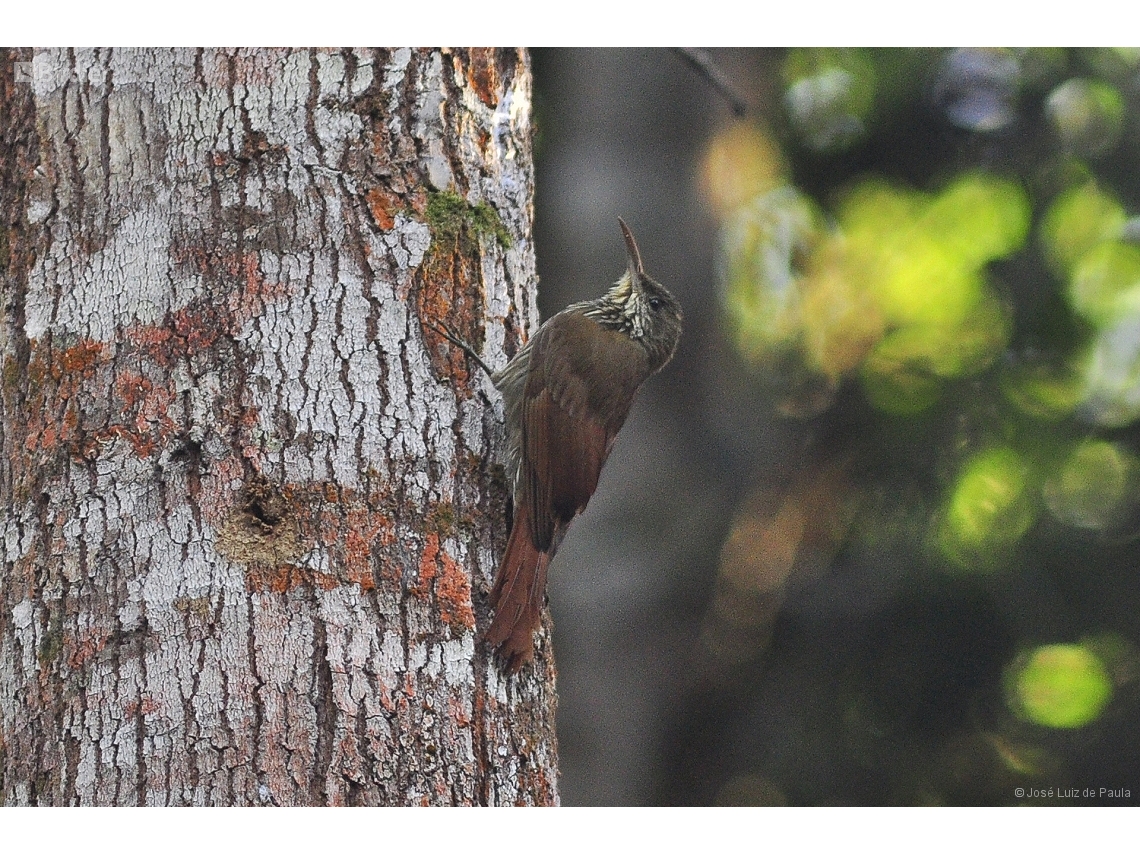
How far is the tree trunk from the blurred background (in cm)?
140

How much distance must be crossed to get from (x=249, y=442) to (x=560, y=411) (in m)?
0.88

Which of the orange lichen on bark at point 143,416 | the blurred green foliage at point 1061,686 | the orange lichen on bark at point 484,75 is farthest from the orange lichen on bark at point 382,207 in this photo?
the blurred green foliage at point 1061,686

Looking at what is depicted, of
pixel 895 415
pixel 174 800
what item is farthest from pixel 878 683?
pixel 174 800

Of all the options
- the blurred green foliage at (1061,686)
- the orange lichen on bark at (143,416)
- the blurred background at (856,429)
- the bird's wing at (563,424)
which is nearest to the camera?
the orange lichen on bark at (143,416)

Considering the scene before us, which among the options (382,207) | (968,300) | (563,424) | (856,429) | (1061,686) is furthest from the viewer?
(856,429)

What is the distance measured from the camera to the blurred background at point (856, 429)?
3354mm

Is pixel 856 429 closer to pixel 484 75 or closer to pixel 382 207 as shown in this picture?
pixel 484 75

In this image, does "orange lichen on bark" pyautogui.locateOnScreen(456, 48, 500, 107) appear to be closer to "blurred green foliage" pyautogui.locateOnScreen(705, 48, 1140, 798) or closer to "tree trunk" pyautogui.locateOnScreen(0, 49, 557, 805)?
"tree trunk" pyautogui.locateOnScreen(0, 49, 557, 805)

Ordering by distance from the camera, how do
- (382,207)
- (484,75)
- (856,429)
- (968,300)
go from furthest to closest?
(856,429)
(968,300)
(484,75)
(382,207)

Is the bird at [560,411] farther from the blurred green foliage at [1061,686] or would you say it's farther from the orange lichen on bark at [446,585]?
the blurred green foliage at [1061,686]

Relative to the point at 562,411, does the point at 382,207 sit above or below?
above

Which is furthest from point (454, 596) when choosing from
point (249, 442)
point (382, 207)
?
point (382, 207)

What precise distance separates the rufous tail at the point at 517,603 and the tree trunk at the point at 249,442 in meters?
0.04

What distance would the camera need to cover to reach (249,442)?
72.2 inches
